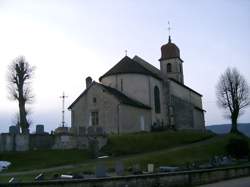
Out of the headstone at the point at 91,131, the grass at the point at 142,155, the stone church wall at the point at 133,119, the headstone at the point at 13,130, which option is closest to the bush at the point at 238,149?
the grass at the point at 142,155

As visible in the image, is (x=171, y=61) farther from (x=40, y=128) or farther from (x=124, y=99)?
(x=40, y=128)

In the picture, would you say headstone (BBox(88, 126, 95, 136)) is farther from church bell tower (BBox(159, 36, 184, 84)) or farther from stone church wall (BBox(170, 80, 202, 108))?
church bell tower (BBox(159, 36, 184, 84))

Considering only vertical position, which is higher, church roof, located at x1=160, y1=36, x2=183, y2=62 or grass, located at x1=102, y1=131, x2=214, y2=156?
church roof, located at x1=160, y1=36, x2=183, y2=62

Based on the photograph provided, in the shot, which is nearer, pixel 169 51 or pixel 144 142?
pixel 144 142

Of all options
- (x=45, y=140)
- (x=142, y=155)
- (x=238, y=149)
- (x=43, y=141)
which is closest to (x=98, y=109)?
(x=45, y=140)

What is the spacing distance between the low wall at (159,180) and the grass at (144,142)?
14.0 m

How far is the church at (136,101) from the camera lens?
42.4 m

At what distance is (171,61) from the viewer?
63.6m

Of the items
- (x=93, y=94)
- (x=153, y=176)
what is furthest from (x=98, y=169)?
(x=93, y=94)

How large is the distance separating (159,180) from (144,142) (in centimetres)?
2140

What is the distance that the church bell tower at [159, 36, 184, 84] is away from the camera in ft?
208

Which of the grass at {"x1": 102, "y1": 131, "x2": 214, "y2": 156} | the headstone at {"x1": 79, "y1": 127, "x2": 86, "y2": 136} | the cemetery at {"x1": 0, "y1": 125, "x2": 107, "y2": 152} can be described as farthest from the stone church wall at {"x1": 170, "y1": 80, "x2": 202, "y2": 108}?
the cemetery at {"x1": 0, "y1": 125, "x2": 107, "y2": 152}

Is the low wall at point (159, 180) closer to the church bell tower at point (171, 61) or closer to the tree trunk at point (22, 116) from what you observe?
the tree trunk at point (22, 116)

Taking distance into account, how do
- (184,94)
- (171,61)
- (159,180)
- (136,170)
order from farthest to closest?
(171,61)
(184,94)
(136,170)
(159,180)
